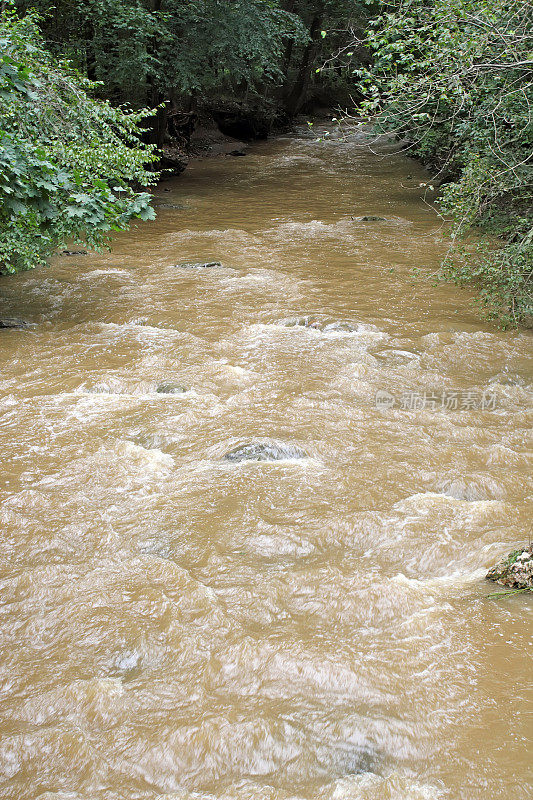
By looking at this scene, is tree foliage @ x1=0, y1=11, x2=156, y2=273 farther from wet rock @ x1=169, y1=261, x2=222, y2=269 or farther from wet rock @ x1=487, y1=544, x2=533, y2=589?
wet rock @ x1=487, y1=544, x2=533, y2=589

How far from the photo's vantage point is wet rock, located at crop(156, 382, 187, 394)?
7273 millimetres

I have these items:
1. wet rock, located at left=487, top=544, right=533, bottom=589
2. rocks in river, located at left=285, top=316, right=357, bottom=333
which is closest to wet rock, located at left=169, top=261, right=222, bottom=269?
rocks in river, located at left=285, top=316, right=357, bottom=333

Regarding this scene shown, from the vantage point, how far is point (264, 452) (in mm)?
6035

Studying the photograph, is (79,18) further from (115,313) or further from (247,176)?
(115,313)

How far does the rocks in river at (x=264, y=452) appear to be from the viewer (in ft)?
19.6

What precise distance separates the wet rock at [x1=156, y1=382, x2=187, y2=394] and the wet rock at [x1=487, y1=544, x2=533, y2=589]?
3.89 meters

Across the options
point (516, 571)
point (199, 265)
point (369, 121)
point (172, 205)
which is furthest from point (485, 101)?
point (172, 205)

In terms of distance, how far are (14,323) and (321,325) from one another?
390 centimetres

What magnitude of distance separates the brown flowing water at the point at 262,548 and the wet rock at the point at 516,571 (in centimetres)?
11

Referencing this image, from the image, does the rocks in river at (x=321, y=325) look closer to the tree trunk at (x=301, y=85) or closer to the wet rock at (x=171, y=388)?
the wet rock at (x=171, y=388)

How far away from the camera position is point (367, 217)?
14766mm

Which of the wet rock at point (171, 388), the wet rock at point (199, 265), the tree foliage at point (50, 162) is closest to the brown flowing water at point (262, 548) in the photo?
the wet rock at point (171, 388)

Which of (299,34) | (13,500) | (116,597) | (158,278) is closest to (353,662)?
(116,597)

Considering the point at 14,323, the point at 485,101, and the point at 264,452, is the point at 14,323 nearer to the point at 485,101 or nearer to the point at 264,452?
the point at 264,452
